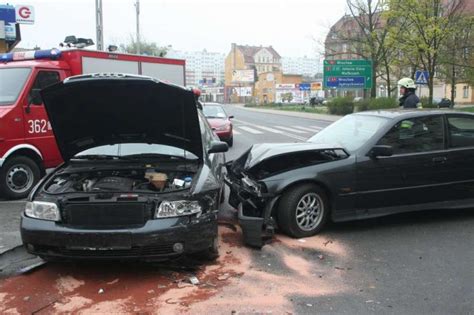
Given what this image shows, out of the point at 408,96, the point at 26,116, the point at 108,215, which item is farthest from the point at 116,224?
the point at 408,96

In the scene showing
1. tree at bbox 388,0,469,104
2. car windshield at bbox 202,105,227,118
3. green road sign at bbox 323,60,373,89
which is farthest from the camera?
green road sign at bbox 323,60,373,89

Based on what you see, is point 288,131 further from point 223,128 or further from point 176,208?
point 176,208

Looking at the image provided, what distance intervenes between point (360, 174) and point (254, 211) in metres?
1.33

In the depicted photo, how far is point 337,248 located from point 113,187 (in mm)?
2478

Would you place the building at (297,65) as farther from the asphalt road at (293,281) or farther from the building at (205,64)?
the asphalt road at (293,281)

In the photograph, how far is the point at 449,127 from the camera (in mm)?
6594

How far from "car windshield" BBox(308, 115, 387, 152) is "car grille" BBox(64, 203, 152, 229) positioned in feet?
9.50

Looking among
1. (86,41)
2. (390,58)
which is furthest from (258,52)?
(86,41)

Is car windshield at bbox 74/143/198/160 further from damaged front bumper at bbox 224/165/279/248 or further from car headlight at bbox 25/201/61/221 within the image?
car headlight at bbox 25/201/61/221

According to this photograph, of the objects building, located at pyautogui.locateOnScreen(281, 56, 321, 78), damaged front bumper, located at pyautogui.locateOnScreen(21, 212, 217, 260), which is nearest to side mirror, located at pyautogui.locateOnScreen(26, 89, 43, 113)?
damaged front bumper, located at pyautogui.locateOnScreen(21, 212, 217, 260)

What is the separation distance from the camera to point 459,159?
257 inches

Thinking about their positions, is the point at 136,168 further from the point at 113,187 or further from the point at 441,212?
the point at 441,212

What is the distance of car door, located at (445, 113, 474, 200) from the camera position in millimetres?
6508

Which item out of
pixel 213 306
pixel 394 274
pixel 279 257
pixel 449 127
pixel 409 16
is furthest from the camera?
pixel 409 16
